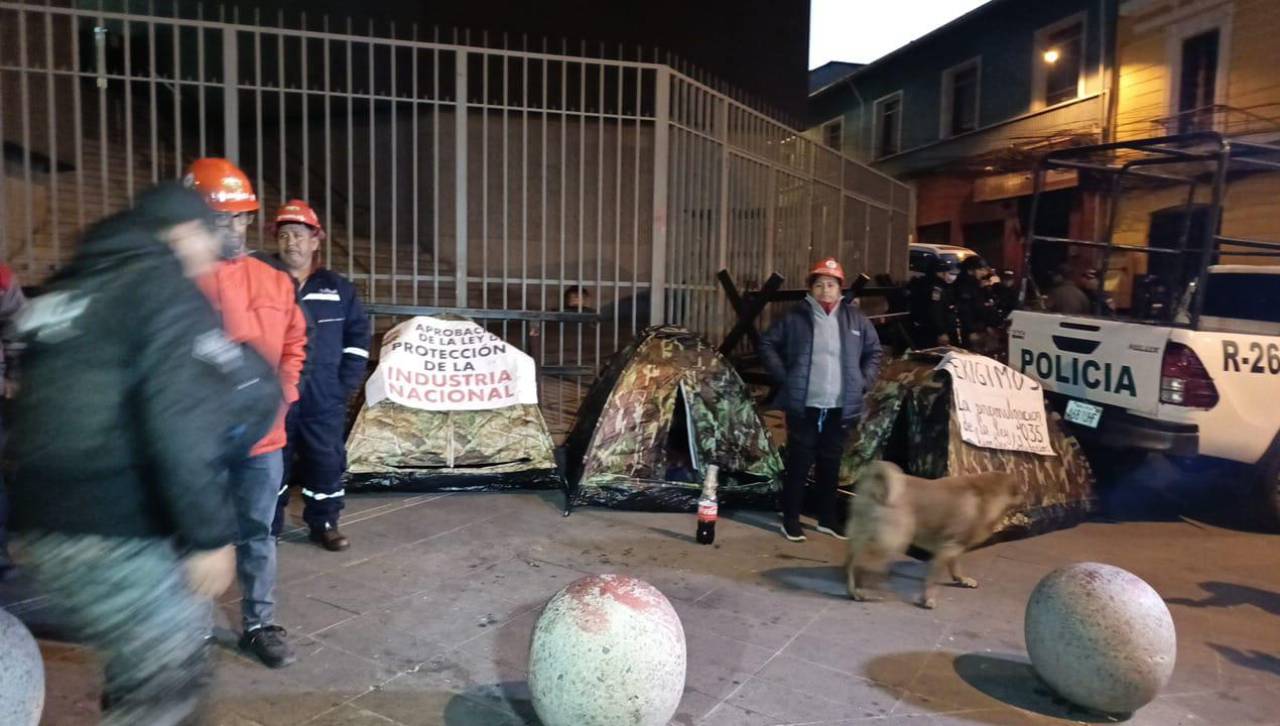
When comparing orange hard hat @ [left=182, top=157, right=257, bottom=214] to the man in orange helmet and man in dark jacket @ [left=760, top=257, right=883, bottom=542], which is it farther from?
man in dark jacket @ [left=760, top=257, right=883, bottom=542]

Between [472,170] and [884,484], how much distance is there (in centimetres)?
888

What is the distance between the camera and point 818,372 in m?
6.04

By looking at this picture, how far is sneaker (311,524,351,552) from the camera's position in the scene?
5512 mm

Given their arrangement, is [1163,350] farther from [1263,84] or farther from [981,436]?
[1263,84]

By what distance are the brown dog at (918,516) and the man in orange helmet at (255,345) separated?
2.95 metres

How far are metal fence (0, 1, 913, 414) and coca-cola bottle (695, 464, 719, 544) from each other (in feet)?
6.86

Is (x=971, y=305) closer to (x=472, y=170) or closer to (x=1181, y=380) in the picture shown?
(x=1181, y=380)

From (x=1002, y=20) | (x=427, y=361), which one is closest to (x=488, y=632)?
(x=427, y=361)


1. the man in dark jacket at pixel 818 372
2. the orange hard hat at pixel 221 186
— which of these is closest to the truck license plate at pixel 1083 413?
the man in dark jacket at pixel 818 372

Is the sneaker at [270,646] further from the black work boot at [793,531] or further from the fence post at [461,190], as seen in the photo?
the fence post at [461,190]

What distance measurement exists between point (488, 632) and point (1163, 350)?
16.3 ft

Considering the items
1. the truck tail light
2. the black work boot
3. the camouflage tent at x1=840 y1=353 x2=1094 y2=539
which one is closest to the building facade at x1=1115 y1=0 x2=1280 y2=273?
the truck tail light

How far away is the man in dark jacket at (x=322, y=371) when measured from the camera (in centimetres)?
513

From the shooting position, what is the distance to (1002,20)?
24.3 m
